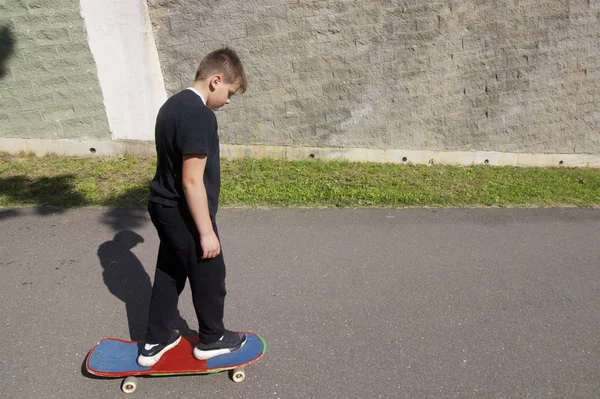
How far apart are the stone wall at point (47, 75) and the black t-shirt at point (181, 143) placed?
14.9 feet

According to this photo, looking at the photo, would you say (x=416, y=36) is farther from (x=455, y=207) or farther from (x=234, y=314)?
(x=234, y=314)

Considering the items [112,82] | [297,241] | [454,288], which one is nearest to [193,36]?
[112,82]

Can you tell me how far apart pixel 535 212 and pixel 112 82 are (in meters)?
5.71

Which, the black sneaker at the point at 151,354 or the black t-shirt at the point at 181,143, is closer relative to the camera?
the black t-shirt at the point at 181,143

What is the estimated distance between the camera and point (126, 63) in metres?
6.13

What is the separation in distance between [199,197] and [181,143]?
274mm

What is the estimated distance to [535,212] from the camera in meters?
5.21

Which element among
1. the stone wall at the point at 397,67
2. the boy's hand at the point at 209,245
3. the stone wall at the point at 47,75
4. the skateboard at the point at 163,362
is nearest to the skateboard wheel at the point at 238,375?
the skateboard at the point at 163,362

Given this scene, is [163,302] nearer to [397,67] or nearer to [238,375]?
[238,375]

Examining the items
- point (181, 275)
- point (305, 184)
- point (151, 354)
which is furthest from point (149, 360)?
point (305, 184)

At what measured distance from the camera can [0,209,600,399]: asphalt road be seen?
8.40ft

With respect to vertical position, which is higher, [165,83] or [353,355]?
[165,83]

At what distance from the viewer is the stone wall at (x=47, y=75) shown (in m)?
5.80

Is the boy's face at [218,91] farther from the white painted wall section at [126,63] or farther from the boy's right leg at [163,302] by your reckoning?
the white painted wall section at [126,63]
